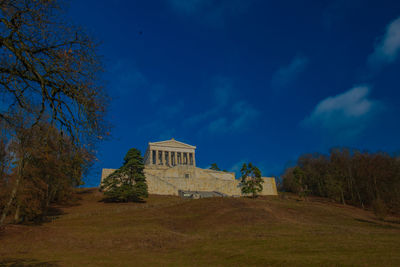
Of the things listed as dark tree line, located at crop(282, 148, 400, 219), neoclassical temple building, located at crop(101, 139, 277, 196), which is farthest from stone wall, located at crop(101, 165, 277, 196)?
dark tree line, located at crop(282, 148, 400, 219)

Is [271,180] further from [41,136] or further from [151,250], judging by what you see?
[41,136]

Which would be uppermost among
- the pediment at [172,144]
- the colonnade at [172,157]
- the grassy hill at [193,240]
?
the pediment at [172,144]

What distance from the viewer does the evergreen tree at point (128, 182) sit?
44.2 meters

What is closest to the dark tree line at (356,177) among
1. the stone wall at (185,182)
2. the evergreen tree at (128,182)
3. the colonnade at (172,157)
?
the stone wall at (185,182)

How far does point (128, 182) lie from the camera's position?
49562mm

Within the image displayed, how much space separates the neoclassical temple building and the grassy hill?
74.2 feet

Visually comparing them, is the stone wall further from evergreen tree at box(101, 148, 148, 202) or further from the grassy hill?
the grassy hill

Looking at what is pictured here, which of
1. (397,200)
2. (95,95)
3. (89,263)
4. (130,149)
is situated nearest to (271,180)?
(397,200)

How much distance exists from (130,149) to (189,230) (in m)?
27.6

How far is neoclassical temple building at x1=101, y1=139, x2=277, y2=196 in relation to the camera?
60.7 meters

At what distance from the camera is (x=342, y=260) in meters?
12.1

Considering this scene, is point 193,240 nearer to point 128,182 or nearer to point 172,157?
point 128,182

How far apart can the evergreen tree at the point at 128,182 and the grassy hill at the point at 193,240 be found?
6464mm

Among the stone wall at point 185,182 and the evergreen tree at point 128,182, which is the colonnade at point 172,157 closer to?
the stone wall at point 185,182
